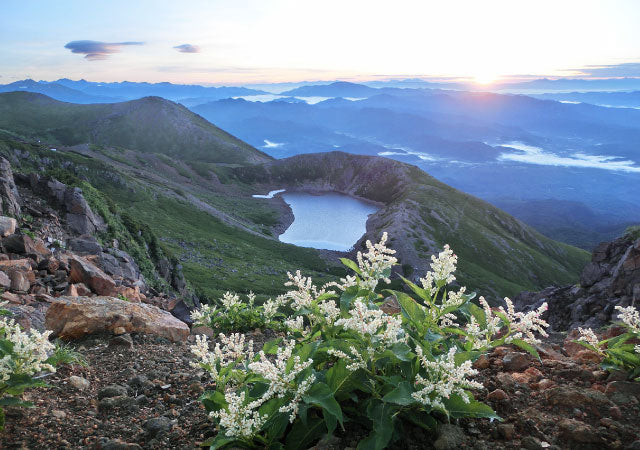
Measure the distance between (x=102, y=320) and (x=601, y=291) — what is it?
154 feet

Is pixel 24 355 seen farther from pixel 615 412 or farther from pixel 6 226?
pixel 6 226

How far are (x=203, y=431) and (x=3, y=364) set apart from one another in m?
2.76

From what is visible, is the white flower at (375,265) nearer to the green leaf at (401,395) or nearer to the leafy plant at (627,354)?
the green leaf at (401,395)

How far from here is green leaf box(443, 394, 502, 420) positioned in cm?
417

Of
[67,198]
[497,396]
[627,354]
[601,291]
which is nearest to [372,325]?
[497,396]

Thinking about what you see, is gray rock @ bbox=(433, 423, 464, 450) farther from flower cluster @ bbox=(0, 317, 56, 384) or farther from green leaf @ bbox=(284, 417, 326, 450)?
flower cluster @ bbox=(0, 317, 56, 384)

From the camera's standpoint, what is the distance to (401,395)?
13.0ft

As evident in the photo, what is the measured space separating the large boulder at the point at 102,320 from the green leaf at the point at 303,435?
7013 millimetres

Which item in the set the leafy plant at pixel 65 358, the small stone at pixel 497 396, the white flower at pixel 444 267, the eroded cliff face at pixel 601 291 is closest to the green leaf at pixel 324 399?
the white flower at pixel 444 267

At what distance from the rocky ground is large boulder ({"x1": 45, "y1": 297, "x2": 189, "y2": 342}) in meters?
1.90

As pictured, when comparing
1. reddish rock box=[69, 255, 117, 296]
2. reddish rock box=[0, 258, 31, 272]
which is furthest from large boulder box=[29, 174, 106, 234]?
reddish rock box=[0, 258, 31, 272]

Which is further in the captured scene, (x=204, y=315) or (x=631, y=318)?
(x=204, y=315)

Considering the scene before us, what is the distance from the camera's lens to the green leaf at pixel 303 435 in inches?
175

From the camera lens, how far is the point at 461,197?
7357 inches
